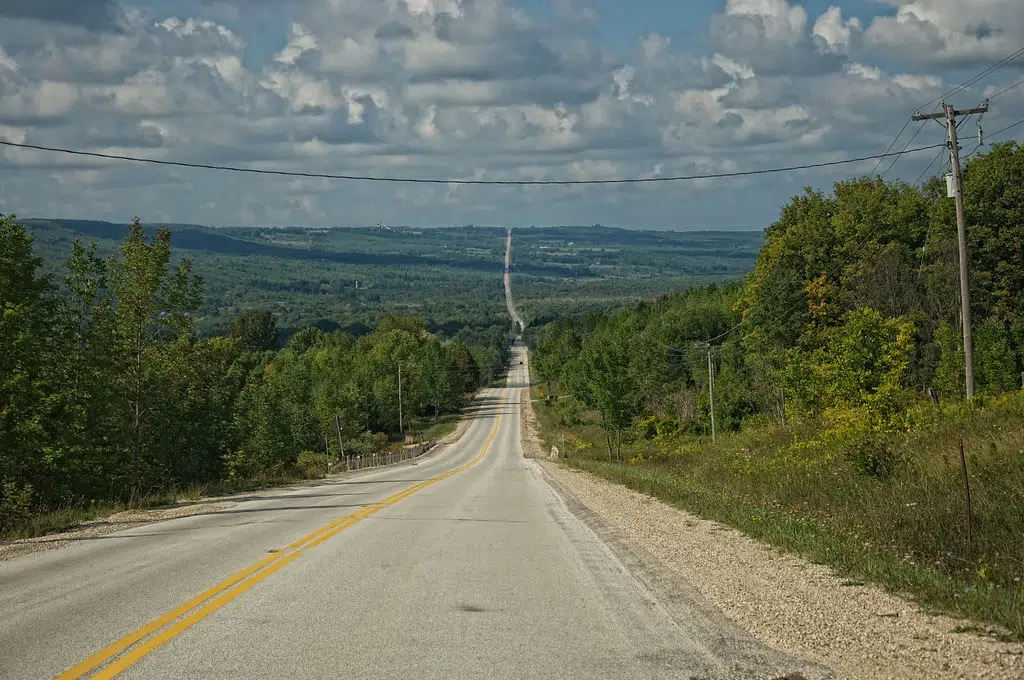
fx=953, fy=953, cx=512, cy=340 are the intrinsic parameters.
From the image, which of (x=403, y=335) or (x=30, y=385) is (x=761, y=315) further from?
(x=403, y=335)

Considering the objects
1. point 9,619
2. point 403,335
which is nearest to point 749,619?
point 9,619

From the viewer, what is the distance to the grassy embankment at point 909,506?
9.33 m

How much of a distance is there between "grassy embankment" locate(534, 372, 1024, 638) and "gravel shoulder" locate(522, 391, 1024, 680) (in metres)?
0.32

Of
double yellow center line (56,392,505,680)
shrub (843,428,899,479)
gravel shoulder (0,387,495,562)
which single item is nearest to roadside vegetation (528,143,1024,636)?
shrub (843,428,899,479)

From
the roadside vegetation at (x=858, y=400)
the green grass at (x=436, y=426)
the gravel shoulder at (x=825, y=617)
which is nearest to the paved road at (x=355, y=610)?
the gravel shoulder at (x=825, y=617)

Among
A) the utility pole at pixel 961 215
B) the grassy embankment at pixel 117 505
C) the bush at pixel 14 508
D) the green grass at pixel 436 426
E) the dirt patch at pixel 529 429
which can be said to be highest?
the utility pole at pixel 961 215

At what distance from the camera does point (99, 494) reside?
84.7 feet

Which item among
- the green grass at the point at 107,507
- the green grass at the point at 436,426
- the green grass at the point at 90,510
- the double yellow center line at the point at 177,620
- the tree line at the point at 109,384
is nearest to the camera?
the double yellow center line at the point at 177,620

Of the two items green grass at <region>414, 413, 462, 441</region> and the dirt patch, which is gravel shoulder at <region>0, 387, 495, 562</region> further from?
green grass at <region>414, 413, 462, 441</region>

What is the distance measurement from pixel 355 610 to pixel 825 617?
4.01 metres

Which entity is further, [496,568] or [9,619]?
[496,568]

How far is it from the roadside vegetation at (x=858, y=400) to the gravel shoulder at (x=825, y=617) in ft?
1.32

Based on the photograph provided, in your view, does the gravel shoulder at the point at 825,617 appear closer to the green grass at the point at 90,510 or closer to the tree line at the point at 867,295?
the green grass at the point at 90,510

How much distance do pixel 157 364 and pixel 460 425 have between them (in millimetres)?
81531
